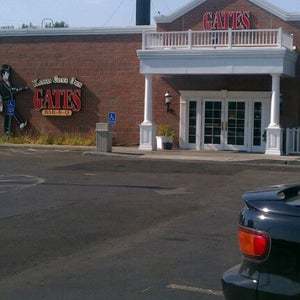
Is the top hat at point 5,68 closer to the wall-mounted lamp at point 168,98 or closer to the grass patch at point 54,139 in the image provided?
the grass patch at point 54,139

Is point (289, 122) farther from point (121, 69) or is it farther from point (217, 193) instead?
point (217, 193)

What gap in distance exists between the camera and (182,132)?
103 ft

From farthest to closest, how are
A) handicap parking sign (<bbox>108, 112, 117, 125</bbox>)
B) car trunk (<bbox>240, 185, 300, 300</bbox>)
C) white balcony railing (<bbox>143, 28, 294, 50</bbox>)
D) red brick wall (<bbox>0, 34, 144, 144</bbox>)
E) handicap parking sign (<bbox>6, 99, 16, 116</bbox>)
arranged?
1. handicap parking sign (<bbox>6, 99, 16, 116</bbox>)
2. red brick wall (<bbox>0, 34, 144, 144</bbox>)
3. handicap parking sign (<bbox>108, 112, 117, 125</bbox>)
4. white balcony railing (<bbox>143, 28, 294, 50</bbox>)
5. car trunk (<bbox>240, 185, 300, 300</bbox>)

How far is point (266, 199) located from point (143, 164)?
63.5 ft

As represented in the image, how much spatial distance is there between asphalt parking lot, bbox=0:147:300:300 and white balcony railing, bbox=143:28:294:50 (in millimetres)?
8425

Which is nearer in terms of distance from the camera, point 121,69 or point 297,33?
point 297,33

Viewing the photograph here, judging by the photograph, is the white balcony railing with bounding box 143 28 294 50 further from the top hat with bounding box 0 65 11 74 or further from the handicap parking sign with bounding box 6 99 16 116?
the top hat with bounding box 0 65 11 74

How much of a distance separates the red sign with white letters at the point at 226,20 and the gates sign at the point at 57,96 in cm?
671

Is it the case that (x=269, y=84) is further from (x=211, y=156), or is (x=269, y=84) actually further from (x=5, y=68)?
(x=5, y=68)

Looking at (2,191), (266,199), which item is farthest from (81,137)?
(266,199)

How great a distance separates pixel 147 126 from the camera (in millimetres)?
29766

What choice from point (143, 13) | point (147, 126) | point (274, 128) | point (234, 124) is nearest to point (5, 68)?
point (143, 13)

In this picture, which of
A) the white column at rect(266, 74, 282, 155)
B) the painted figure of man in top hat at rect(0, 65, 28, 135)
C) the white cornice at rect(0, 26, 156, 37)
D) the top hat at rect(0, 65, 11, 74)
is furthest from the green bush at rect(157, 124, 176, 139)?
A: the top hat at rect(0, 65, 11, 74)

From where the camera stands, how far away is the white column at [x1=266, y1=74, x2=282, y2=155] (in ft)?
91.1
